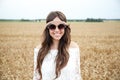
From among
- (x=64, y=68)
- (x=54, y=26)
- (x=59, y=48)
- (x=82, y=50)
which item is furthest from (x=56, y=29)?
(x=82, y=50)

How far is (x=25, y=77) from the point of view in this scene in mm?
4043

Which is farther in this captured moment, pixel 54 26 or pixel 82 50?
pixel 82 50

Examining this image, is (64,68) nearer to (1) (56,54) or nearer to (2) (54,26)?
(1) (56,54)

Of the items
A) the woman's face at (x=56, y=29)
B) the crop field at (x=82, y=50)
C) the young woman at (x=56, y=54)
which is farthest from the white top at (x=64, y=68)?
the crop field at (x=82, y=50)

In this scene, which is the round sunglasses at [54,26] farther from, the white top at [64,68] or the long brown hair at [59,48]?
the white top at [64,68]

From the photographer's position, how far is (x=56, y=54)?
2.41m

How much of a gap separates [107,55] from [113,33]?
360mm

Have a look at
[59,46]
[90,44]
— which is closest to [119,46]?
[90,44]

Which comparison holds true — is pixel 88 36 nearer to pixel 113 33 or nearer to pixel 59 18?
pixel 113 33

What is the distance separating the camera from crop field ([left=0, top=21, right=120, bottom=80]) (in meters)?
4.09

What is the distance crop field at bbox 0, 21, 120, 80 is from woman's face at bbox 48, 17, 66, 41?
1478 mm

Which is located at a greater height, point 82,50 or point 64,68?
A: point 64,68

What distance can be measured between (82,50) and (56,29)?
2.03 metres

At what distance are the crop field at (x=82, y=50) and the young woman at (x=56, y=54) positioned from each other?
149 cm
